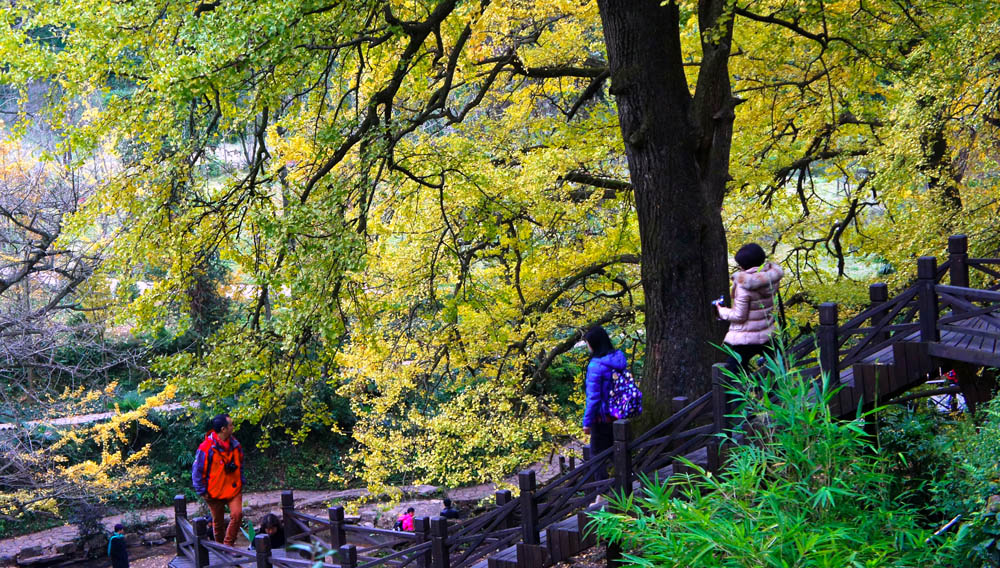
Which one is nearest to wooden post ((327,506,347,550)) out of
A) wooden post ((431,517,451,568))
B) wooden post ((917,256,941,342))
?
wooden post ((431,517,451,568))

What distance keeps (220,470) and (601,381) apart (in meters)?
4.07

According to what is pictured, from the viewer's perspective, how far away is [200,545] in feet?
25.6

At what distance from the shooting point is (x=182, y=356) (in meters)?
8.07

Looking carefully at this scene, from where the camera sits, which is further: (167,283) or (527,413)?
(527,413)

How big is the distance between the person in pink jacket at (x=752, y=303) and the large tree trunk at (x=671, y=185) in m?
1.32

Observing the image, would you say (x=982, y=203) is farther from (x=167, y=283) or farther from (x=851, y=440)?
(x=167, y=283)

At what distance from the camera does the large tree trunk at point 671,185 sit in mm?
7074

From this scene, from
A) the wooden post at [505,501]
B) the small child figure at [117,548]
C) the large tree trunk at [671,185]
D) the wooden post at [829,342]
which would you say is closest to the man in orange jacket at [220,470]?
the wooden post at [505,501]

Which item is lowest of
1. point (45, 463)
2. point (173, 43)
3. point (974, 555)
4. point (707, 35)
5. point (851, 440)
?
point (45, 463)

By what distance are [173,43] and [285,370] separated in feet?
11.9

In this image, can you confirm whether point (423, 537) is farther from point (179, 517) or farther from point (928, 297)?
point (928, 297)

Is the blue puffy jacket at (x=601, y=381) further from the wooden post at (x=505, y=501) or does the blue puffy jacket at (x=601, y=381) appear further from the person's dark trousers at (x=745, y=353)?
the wooden post at (x=505, y=501)

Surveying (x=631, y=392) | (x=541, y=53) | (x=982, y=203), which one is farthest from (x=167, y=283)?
(x=982, y=203)

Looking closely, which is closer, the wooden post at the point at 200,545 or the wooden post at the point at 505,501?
the wooden post at the point at 505,501
